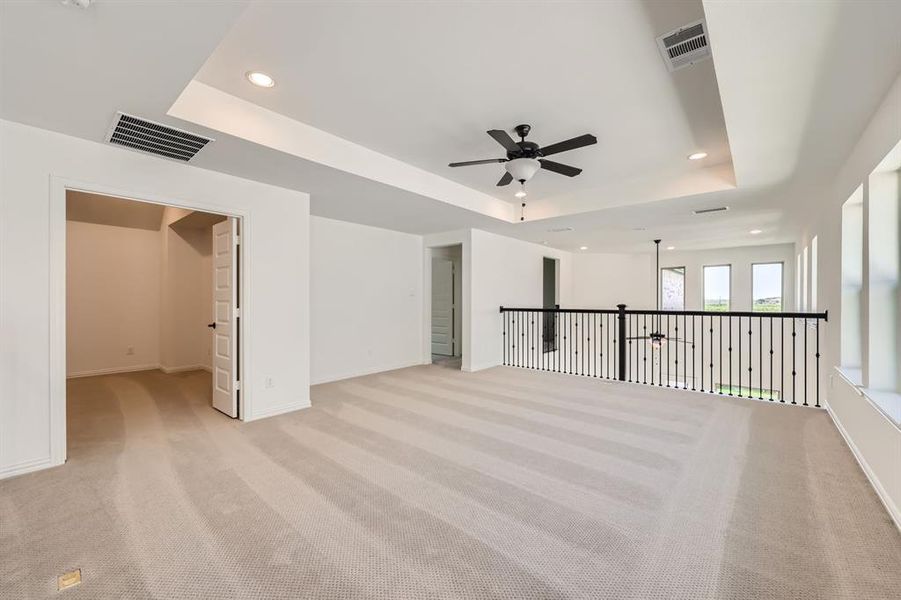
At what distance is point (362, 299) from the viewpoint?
6.01 m

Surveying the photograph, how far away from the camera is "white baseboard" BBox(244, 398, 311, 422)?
3836mm

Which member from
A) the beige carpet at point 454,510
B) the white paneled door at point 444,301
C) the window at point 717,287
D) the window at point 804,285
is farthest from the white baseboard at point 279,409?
the window at point 717,287

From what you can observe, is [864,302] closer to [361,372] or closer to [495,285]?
[495,285]

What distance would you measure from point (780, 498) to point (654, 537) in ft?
3.38

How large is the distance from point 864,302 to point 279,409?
5.26 metres

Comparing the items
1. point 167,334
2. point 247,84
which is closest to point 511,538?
point 247,84

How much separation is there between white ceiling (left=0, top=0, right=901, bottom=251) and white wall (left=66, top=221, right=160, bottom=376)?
4.55 metres

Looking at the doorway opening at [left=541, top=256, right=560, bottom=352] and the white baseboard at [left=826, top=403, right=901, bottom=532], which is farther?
the doorway opening at [left=541, top=256, right=560, bottom=352]

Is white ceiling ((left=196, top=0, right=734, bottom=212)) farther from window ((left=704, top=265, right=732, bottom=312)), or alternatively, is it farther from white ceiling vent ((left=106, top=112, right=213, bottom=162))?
window ((left=704, top=265, right=732, bottom=312))

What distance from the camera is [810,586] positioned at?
5.26 ft

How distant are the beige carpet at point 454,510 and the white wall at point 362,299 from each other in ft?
6.00

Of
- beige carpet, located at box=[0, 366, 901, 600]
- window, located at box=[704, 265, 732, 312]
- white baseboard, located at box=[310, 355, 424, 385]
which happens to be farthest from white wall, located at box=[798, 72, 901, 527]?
white baseboard, located at box=[310, 355, 424, 385]

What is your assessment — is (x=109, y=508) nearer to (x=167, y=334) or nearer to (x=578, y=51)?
(x=578, y=51)

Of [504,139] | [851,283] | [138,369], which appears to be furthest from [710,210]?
[138,369]
